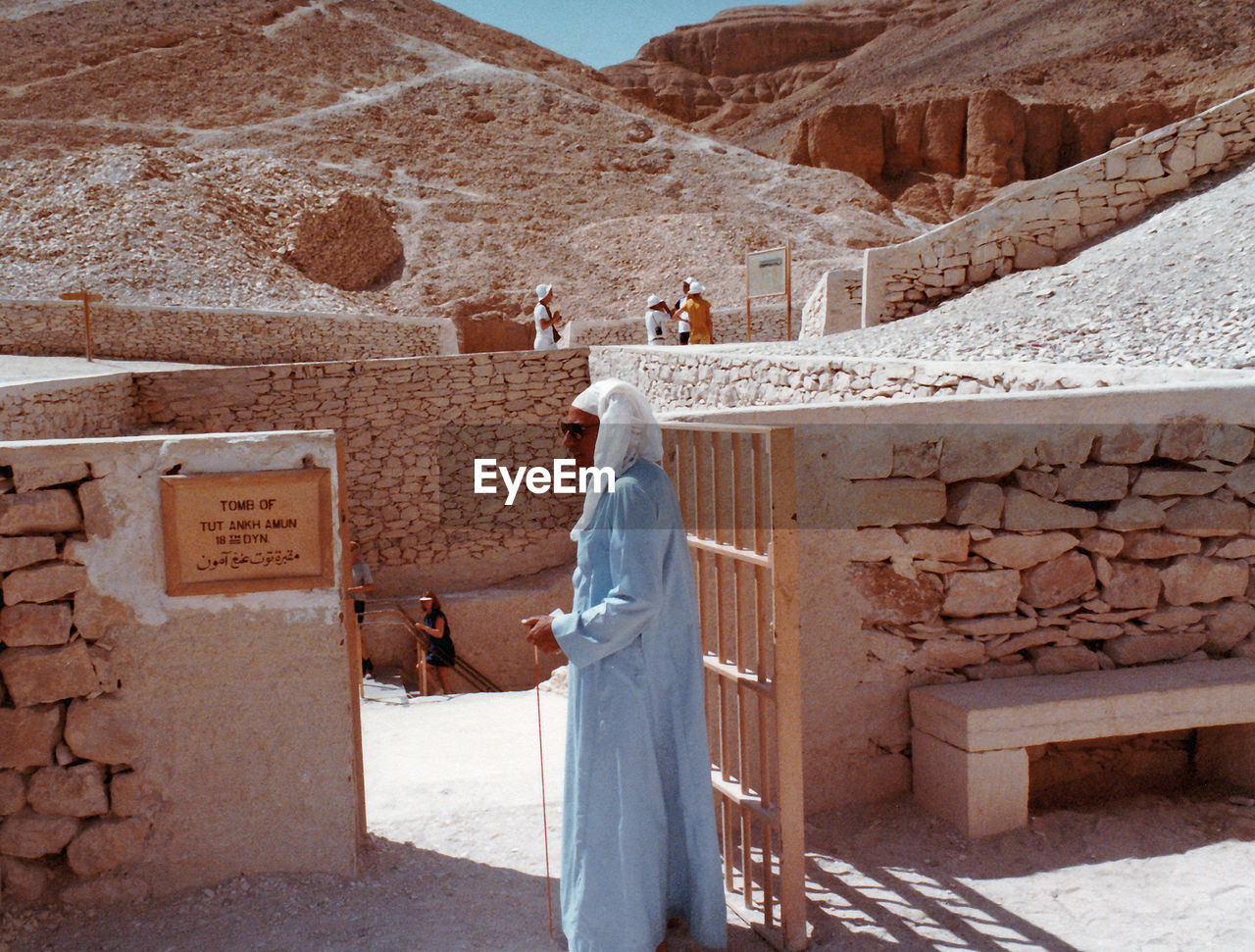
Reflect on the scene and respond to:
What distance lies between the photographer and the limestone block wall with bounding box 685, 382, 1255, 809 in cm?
355

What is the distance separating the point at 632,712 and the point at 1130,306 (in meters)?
6.45

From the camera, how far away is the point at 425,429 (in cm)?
1259

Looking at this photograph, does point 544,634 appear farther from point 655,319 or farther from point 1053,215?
point 655,319

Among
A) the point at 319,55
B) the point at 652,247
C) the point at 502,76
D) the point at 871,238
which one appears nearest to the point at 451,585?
the point at 652,247

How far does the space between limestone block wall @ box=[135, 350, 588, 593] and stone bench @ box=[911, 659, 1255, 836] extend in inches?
384

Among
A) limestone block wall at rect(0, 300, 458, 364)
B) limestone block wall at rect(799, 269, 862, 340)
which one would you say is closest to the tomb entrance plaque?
limestone block wall at rect(799, 269, 862, 340)

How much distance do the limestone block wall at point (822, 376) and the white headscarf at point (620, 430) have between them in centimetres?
228

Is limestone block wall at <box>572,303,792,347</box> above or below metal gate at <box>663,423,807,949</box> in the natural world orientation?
above

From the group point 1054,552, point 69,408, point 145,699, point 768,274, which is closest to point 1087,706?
point 1054,552

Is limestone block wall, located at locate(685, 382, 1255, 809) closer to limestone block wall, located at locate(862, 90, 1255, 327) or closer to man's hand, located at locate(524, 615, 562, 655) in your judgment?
man's hand, located at locate(524, 615, 562, 655)

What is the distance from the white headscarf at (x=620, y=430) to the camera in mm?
2578

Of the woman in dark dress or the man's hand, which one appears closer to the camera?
the man's hand

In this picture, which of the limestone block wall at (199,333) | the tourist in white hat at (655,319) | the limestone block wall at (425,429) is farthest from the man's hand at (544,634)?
the limestone block wall at (199,333)
